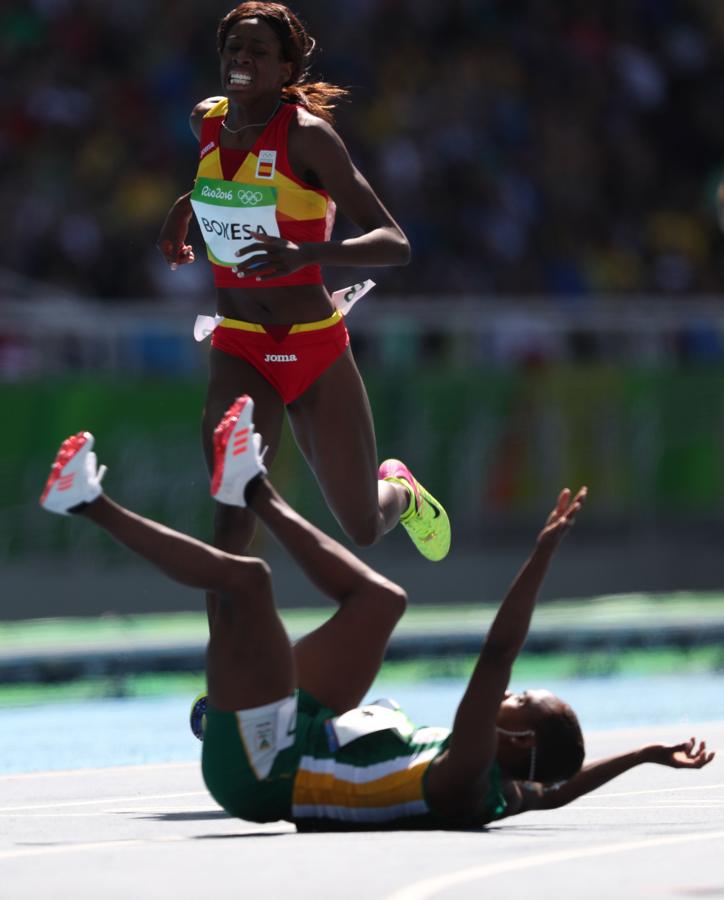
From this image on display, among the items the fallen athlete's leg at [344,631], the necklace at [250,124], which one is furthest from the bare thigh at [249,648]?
the necklace at [250,124]

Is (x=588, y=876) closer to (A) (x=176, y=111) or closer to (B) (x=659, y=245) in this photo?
(A) (x=176, y=111)

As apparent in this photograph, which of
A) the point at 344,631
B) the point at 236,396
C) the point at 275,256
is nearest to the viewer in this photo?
the point at 344,631

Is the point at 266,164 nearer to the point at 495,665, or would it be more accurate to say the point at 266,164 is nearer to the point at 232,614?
the point at 232,614

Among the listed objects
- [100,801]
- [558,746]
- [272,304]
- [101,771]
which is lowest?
[101,771]

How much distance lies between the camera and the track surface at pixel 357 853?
456 cm

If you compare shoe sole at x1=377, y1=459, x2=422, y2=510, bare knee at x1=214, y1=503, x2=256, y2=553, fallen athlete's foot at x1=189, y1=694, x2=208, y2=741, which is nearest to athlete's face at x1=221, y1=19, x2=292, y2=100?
bare knee at x1=214, y1=503, x2=256, y2=553

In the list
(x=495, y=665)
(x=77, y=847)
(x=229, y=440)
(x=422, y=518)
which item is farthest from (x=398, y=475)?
(x=77, y=847)

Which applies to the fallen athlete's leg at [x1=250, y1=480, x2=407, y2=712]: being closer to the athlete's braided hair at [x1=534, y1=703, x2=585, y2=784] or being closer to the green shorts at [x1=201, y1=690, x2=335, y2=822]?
the green shorts at [x1=201, y1=690, x2=335, y2=822]

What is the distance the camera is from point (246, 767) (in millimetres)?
5582

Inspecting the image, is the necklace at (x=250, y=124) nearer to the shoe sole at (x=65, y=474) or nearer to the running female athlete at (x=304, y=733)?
the running female athlete at (x=304, y=733)

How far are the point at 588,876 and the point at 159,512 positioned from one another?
9217 mm

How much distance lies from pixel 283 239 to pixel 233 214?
0.33 metres

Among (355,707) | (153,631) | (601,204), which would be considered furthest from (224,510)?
(601,204)

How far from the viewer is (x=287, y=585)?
14.6m
